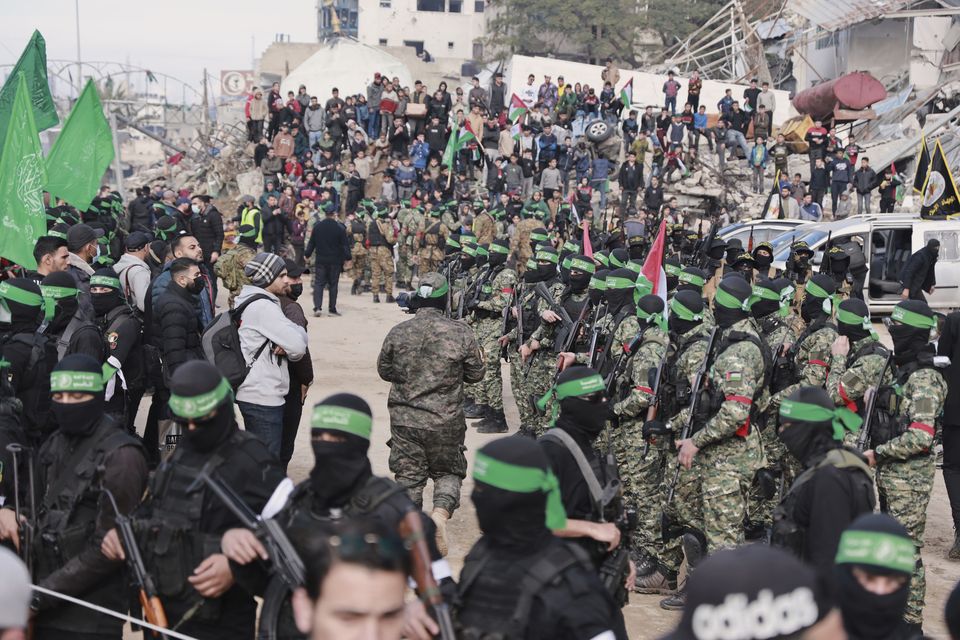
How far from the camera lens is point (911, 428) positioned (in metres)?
6.56

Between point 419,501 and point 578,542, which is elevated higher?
point 578,542

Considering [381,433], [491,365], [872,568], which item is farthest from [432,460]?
[491,365]

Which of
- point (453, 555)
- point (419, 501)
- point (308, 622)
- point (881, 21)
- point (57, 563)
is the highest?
point (881, 21)

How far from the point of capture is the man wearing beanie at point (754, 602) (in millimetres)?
2195

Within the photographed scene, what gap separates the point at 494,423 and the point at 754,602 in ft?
31.7

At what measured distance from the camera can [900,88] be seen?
1380 inches

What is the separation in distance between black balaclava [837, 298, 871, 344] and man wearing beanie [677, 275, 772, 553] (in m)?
1.08

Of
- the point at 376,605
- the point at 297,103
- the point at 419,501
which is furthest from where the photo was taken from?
the point at 297,103

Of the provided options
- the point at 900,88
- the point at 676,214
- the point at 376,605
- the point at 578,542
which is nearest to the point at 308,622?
the point at 376,605

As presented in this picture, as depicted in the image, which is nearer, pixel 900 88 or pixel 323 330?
pixel 323 330

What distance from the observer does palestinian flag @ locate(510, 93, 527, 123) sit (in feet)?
94.1

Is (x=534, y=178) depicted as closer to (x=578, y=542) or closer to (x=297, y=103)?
(x=297, y=103)

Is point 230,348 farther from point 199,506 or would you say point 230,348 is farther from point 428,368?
point 199,506

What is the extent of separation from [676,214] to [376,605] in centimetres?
2165
